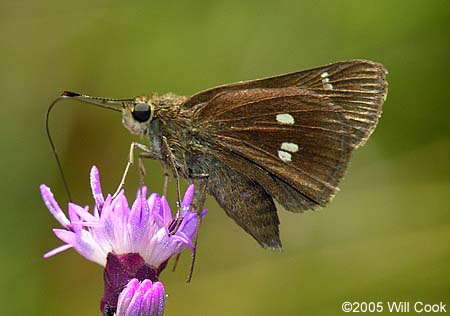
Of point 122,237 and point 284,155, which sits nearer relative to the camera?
point 122,237

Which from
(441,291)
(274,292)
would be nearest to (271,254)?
(274,292)

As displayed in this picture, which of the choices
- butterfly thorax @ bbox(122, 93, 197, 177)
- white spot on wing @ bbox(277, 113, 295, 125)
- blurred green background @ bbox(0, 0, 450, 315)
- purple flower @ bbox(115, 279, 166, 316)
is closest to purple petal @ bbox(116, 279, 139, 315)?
purple flower @ bbox(115, 279, 166, 316)

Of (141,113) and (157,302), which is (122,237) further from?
(141,113)

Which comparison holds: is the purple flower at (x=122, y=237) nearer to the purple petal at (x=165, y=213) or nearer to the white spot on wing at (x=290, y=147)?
the purple petal at (x=165, y=213)

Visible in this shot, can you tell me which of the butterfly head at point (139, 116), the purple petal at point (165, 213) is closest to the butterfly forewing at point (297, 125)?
the butterfly head at point (139, 116)

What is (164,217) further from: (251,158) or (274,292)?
(274,292)

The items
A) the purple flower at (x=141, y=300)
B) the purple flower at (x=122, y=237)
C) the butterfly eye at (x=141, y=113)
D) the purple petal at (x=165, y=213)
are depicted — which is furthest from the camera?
the butterfly eye at (x=141, y=113)

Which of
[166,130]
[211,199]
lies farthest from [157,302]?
[211,199]
